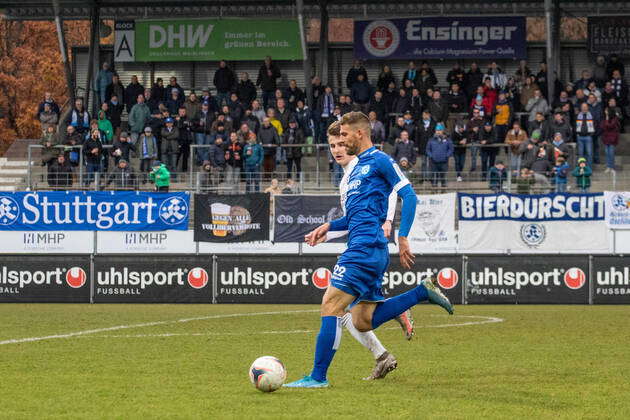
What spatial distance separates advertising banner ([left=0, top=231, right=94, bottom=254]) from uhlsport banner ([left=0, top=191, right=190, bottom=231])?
16 cm

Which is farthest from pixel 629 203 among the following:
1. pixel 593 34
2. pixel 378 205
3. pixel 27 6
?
pixel 27 6

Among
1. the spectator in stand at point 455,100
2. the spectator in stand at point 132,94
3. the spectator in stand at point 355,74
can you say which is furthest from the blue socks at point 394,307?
the spectator in stand at point 132,94

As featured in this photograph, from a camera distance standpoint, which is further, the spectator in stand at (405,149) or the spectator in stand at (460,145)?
the spectator in stand at (460,145)

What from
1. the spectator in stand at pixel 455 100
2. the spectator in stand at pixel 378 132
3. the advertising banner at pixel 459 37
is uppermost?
the advertising banner at pixel 459 37

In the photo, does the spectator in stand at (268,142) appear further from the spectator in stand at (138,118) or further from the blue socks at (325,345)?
the blue socks at (325,345)

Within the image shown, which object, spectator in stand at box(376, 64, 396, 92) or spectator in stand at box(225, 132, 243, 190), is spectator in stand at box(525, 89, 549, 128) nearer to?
spectator in stand at box(376, 64, 396, 92)

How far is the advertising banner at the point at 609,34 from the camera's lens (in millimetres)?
36719

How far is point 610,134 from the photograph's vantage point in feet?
102

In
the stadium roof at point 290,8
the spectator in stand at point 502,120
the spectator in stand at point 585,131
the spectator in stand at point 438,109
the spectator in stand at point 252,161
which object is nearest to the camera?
the spectator in stand at point 252,161

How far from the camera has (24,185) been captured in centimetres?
3231

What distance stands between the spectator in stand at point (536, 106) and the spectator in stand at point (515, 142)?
1.35 metres

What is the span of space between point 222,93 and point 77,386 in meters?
26.3

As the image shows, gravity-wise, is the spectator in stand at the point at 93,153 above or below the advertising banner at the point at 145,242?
above

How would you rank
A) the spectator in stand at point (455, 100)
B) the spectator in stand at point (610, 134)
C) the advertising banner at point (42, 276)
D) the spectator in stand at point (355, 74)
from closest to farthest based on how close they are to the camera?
the advertising banner at point (42, 276)
the spectator in stand at point (610, 134)
the spectator in stand at point (455, 100)
the spectator in stand at point (355, 74)
